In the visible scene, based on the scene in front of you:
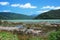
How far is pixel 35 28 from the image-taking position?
487 inches

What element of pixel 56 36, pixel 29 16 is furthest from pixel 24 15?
pixel 56 36

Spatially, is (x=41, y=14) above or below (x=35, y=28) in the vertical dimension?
above

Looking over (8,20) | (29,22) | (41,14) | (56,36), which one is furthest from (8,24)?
(56,36)

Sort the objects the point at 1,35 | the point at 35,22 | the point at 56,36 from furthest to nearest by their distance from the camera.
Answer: the point at 35,22 → the point at 56,36 → the point at 1,35

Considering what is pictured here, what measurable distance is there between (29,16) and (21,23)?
632mm

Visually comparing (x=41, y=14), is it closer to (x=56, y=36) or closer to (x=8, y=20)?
(x=8, y=20)

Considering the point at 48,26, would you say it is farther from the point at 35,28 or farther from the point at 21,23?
the point at 21,23

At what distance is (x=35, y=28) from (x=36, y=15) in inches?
30.3

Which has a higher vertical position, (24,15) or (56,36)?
(24,15)

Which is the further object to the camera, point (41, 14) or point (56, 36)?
point (41, 14)

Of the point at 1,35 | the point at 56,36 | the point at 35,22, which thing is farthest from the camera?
the point at 35,22

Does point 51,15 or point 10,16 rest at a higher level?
point 10,16

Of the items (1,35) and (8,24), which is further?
(8,24)

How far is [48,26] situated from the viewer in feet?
40.9
